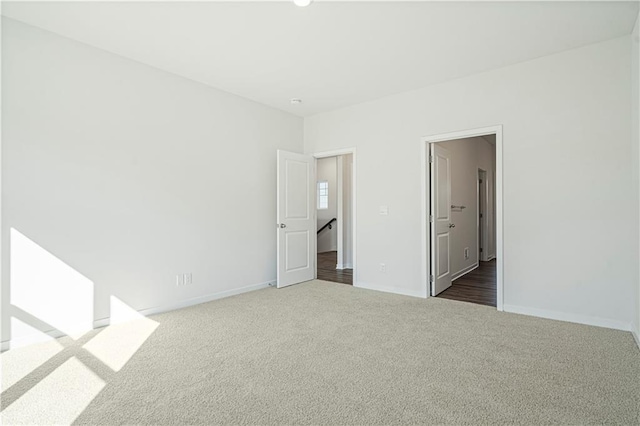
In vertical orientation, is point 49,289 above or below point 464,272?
above

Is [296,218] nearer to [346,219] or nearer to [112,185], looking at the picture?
[346,219]

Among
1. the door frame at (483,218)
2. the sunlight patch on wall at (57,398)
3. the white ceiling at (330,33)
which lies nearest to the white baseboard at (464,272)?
the door frame at (483,218)

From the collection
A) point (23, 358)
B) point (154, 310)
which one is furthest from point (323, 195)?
point (23, 358)

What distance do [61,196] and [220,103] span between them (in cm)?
212

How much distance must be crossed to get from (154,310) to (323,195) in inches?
243

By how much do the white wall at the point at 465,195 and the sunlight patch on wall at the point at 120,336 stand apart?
4.30 m

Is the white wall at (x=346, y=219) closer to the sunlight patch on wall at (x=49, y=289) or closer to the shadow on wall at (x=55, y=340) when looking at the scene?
the shadow on wall at (x=55, y=340)

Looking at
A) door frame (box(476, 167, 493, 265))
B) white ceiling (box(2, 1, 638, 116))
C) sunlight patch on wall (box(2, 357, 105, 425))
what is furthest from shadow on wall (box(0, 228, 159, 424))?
door frame (box(476, 167, 493, 265))

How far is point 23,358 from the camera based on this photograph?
2.52 m

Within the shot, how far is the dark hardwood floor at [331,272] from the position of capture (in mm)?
5576

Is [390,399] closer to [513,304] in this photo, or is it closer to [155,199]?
[513,304]

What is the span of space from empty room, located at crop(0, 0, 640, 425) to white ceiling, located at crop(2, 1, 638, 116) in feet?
0.08

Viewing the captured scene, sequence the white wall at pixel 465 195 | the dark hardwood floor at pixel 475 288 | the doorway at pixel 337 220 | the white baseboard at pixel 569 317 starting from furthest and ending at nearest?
the doorway at pixel 337 220
the white wall at pixel 465 195
the dark hardwood floor at pixel 475 288
the white baseboard at pixel 569 317

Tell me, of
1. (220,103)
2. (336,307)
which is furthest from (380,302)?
(220,103)
